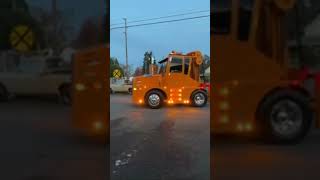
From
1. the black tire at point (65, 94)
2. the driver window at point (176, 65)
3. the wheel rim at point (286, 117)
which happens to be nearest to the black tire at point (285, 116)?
the wheel rim at point (286, 117)

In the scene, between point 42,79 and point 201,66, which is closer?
point 42,79

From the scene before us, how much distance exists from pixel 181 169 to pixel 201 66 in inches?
409

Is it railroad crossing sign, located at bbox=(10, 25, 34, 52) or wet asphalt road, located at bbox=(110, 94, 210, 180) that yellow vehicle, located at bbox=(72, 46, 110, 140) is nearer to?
railroad crossing sign, located at bbox=(10, 25, 34, 52)

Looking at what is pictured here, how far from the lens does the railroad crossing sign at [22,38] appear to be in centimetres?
340

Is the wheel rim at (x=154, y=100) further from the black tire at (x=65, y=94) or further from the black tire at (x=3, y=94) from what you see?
the black tire at (x=3, y=94)

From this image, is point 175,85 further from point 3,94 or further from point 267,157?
point 3,94

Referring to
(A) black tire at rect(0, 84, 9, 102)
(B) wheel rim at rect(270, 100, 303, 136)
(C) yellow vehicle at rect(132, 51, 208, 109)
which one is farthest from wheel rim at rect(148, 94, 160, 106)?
(A) black tire at rect(0, 84, 9, 102)

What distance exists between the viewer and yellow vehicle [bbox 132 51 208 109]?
15523mm

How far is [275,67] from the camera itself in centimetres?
339

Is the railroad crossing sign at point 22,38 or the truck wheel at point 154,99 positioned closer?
the railroad crossing sign at point 22,38

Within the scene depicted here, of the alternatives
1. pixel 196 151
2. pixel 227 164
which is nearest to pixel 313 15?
pixel 227 164


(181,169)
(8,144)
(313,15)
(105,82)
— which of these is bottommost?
(181,169)

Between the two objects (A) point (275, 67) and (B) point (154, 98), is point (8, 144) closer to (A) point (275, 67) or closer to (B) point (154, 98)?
(A) point (275, 67)

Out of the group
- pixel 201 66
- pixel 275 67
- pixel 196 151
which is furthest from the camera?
pixel 201 66
